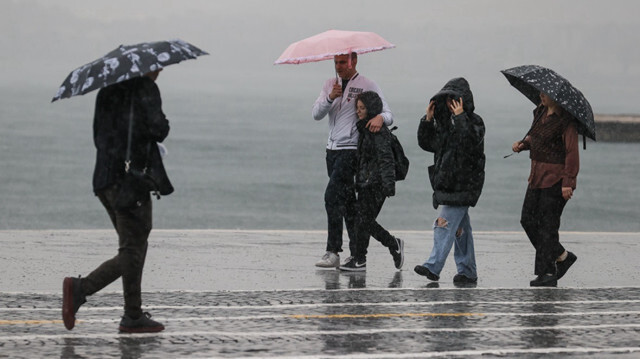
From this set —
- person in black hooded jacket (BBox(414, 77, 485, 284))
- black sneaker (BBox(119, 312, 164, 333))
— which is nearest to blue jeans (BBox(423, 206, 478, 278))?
person in black hooded jacket (BBox(414, 77, 485, 284))

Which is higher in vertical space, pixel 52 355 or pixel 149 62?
pixel 149 62

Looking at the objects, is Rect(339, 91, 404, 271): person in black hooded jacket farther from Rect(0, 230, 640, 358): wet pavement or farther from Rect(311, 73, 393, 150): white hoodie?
Rect(0, 230, 640, 358): wet pavement

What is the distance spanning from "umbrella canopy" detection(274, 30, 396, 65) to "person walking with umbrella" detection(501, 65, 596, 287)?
1160 mm

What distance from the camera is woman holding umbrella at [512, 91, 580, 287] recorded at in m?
9.87

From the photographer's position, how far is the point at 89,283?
7625 millimetres

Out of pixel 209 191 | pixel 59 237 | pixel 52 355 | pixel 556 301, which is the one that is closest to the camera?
pixel 52 355

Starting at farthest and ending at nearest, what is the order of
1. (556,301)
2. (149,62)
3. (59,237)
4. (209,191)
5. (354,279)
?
(209,191) < (59,237) < (354,279) < (556,301) < (149,62)

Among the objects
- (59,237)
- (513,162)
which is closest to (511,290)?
(59,237)

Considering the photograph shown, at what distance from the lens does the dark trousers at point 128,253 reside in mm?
A: 7516

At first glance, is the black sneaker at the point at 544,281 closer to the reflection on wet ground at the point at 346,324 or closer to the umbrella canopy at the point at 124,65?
the reflection on wet ground at the point at 346,324

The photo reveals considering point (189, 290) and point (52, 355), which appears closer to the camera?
point (52, 355)

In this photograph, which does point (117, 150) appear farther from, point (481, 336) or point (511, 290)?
point (511, 290)

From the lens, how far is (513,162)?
181 m

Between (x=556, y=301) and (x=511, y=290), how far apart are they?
0.61 m
